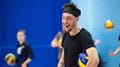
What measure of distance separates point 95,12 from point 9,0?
238 centimetres

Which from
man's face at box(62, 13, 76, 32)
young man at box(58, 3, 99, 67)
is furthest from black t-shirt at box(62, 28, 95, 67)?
man's face at box(62, 13, 76, 32)

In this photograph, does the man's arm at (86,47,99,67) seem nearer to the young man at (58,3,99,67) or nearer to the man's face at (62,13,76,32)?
the young man at (58,3,99,67)

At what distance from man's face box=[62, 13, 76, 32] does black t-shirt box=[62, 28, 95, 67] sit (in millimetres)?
103

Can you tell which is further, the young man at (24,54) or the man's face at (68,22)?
the young man at (24,54)

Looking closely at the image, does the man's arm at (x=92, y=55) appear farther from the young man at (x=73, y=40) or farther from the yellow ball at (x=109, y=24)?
the yellow ball at (x=109, y=24)

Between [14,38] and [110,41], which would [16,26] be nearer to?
[14,38]

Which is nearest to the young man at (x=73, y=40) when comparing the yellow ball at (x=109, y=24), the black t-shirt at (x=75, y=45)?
the black t-shirt at (x=75, y=45)

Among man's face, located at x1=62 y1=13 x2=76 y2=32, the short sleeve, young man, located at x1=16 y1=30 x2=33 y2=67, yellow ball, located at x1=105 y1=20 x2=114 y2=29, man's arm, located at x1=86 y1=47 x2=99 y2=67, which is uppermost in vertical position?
man's face, located at x1=62 y1=13 x2=76 y2=32

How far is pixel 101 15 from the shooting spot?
24.3 ft

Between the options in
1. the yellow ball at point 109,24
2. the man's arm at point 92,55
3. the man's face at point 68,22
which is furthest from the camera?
the yellow ball at point 109,24

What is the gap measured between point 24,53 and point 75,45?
3.68 m

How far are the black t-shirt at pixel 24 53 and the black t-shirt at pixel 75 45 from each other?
3487 mm

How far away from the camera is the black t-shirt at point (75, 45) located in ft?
10.6

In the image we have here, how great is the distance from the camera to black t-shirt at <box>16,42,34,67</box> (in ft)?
22.4
